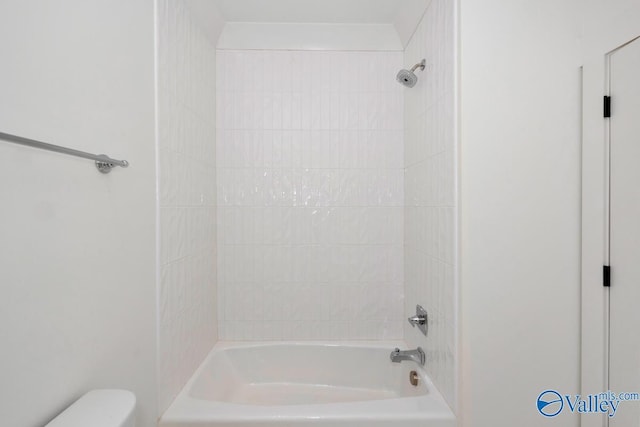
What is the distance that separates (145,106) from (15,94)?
0.57 metres

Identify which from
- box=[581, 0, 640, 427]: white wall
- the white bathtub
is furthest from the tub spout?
box=[581, 0, 640, 427]: white wall

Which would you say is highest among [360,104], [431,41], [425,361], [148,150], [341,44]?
[341,44]

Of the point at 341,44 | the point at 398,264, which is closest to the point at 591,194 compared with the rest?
the point at 398,264

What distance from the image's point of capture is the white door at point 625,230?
111 centimetres

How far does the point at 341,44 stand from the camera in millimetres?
2053


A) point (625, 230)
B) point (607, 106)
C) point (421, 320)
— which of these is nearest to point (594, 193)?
point (625, 230)

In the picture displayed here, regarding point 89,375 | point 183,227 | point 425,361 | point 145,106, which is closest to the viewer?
point 89,375

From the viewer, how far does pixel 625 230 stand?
115 centimetres

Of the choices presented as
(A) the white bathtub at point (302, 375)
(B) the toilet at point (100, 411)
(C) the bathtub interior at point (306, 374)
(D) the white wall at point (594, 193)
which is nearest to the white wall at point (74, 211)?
(B) the toilet at point (100, 411)

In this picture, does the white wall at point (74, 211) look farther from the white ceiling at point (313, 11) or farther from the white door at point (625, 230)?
the white door at point (625, 230)

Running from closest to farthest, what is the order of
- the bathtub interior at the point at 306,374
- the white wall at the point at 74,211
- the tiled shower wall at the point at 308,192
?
A: 1. the white wall at the point at 74,211
2. the bathtub interior at the point at 306,374
3. the tiled shower wall at the point at 308,192

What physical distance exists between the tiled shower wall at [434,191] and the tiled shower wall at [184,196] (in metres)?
1.14

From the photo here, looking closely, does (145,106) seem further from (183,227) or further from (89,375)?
(89,375)

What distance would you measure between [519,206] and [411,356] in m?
0.94
